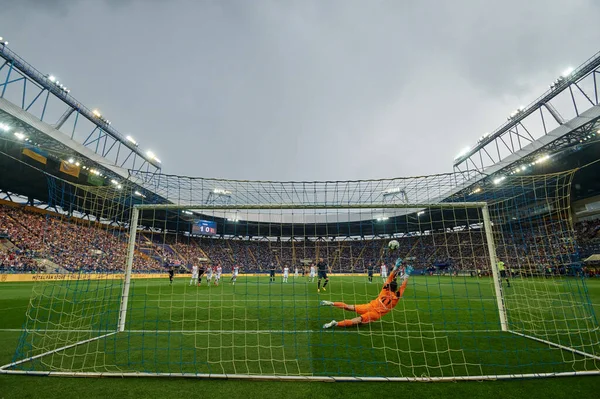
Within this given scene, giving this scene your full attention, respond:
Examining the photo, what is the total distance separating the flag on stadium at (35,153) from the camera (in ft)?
64.9

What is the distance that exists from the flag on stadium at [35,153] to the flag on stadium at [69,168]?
1301 millimetres

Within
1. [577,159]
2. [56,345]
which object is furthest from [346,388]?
[577,159]

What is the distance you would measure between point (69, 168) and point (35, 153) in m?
2.74

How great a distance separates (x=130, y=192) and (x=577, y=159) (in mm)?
33017

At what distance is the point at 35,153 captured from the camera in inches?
802

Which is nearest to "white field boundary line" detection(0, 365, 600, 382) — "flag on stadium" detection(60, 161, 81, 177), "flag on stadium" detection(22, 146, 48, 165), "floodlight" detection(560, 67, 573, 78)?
"flag on stadium" detection(22, 146, 48, 165)

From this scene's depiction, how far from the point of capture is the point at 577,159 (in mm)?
23922

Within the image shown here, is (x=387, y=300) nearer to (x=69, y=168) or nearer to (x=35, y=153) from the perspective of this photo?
(x=35, y=153)

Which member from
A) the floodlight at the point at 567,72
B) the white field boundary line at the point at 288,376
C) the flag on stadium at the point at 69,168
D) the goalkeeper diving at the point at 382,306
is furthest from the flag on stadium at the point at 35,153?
the floodlight at the point at 567,72

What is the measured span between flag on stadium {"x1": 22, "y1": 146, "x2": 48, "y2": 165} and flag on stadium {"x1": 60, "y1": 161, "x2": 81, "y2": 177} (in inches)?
51.2

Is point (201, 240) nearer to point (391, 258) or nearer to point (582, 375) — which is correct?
point (391, 258)

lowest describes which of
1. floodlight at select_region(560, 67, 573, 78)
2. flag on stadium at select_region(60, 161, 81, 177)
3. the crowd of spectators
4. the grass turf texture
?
the grass turf texture

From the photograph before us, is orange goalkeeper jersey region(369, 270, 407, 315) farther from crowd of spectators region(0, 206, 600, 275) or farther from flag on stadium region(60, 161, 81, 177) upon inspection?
flag on stadium region(60, 161, 81, 177)

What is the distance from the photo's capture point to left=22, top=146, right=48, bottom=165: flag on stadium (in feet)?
64.9
